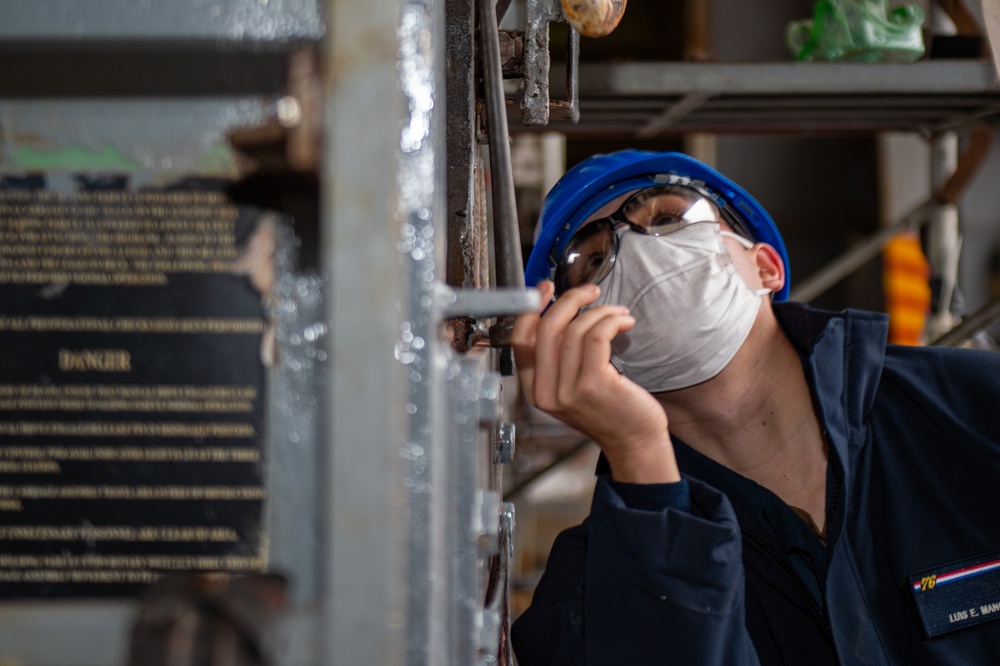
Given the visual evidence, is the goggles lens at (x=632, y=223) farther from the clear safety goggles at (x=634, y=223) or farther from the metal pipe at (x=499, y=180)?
the metal pipe at (x=499, y=180)

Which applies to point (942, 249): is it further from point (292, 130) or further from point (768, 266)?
point (292, 130)

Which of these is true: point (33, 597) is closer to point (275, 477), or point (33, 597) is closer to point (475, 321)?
point (275, 477)

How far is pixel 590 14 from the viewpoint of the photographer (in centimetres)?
102

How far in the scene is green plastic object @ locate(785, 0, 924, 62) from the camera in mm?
2080

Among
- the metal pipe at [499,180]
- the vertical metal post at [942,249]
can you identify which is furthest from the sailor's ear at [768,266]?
the vertical metal post at [942,249]

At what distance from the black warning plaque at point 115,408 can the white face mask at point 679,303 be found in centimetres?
86

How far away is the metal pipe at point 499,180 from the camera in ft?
2.79

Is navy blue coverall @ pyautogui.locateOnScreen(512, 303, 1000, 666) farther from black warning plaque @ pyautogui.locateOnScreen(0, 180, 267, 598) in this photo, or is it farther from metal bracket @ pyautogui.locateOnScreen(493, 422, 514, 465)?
black warning plaque @ pyautogui.locateOnScreen(0, 180, 267, 598)

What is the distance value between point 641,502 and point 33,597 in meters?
0.71

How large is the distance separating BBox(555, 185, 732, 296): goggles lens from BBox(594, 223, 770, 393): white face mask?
2 centimetres

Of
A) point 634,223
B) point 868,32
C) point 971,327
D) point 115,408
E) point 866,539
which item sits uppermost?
point 868,32

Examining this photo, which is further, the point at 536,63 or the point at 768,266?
the point at 768,266

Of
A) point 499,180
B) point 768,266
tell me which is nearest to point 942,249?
point 768,266

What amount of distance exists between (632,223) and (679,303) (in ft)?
0.61
